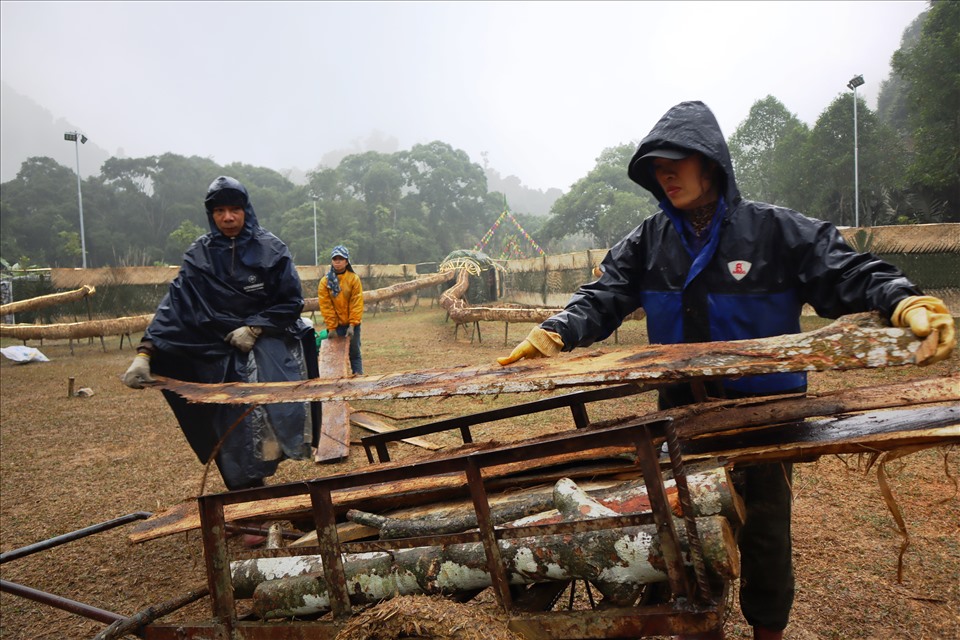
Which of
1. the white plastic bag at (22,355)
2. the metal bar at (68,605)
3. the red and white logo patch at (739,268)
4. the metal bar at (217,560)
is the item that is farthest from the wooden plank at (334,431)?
the white plastic bag at (22,355)

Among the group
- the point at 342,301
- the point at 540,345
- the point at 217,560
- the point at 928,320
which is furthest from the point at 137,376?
the point at 342,301

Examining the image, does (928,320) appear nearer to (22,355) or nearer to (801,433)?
(801,433)

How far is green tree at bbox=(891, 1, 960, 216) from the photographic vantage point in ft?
45.5

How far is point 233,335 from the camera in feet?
11.3

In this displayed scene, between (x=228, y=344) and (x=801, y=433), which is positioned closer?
(x=801, y=433)

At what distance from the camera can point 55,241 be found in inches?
1453

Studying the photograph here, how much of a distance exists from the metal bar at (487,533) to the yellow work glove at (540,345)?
579mm

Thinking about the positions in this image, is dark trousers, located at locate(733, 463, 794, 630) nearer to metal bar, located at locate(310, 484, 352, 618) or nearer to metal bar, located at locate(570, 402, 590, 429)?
metal bar, located at locate(570, 402, 590, 429)

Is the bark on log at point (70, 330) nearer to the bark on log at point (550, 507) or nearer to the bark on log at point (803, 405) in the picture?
the bark on log at point (550, 507)

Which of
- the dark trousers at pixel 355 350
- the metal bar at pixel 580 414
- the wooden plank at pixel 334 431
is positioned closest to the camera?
the metal bar at pixel 580 414

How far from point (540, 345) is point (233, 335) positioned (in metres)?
2.25

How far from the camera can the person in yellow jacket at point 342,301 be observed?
8.12 meters

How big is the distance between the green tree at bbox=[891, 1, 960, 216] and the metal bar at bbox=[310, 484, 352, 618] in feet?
56.6

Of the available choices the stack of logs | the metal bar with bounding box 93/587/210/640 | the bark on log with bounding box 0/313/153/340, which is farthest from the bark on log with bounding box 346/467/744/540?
the bark on log with bounding box 0/313/153/340
